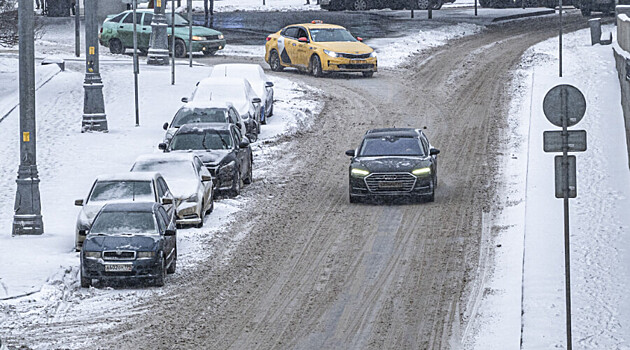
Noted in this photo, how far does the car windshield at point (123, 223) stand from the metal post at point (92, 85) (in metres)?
12.6

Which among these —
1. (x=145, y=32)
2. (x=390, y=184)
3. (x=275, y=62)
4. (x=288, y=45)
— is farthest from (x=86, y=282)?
(x=145, y=32)

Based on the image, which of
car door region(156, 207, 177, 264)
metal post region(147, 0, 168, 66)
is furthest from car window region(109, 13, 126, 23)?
car door region(156, 207, 177, 264)

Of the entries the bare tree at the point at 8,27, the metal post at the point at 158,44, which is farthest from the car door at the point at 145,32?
the bare tree at the point at 8,27

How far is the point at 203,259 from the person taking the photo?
18375 millimetres

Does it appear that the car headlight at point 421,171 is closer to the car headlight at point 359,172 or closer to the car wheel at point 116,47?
the car headlight at point 359,172

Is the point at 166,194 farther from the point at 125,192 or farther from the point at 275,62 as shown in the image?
the point at 275,62

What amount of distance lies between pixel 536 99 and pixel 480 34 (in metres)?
16.0

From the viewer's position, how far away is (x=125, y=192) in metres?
19.3

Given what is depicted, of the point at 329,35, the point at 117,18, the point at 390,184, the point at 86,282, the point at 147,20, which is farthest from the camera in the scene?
the point at 117,18

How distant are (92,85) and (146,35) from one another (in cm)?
1489

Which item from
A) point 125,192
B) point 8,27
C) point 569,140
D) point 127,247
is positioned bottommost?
point 127,247

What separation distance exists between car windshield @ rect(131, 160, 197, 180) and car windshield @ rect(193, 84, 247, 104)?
761cm

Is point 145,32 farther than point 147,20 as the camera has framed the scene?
No

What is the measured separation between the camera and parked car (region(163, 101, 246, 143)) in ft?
87.0
